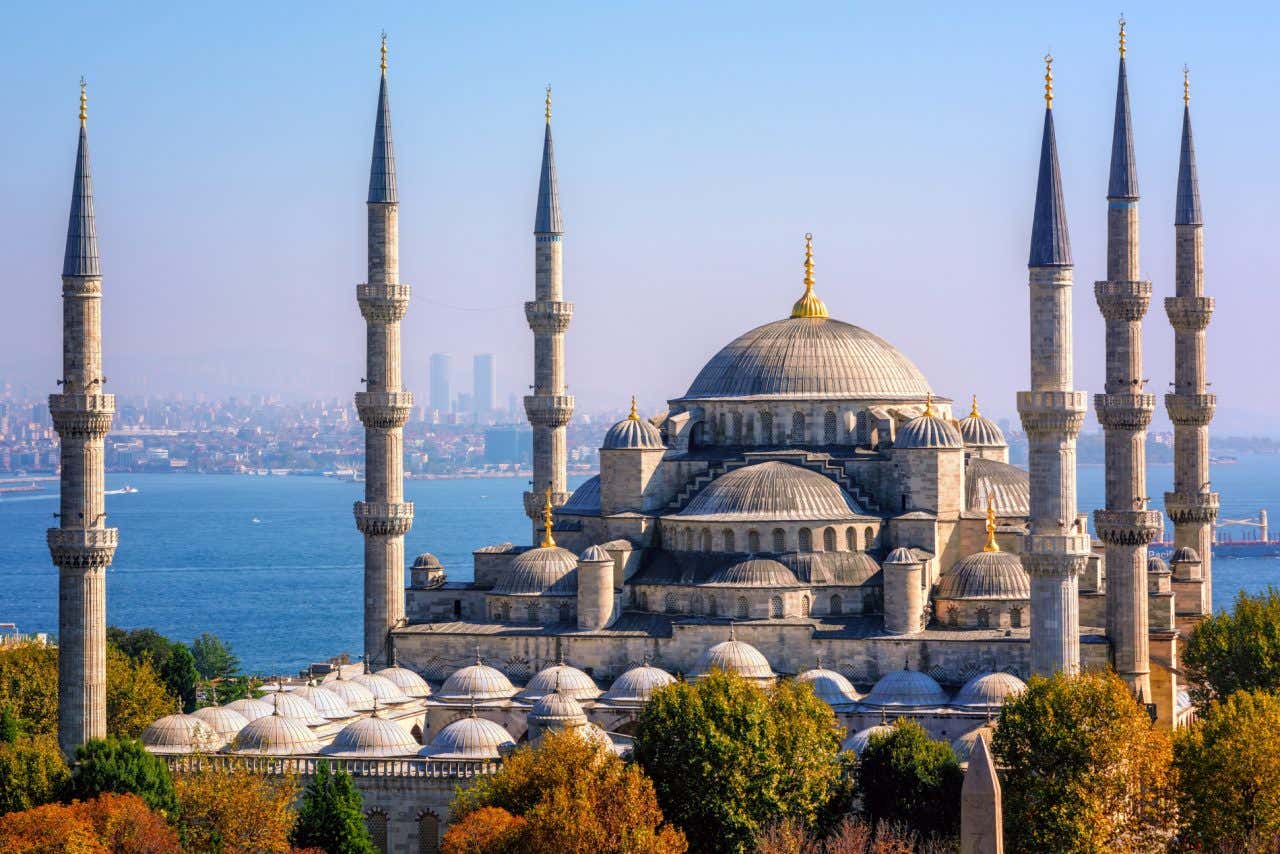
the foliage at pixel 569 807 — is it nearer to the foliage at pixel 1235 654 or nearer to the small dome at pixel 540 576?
the small dome at pixel 540 576

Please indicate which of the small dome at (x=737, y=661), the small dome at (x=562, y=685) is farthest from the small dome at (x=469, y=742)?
the small dome at (x=737, y=661)

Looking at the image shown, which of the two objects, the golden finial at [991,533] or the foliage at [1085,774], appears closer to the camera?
the foliage at [1085,774]

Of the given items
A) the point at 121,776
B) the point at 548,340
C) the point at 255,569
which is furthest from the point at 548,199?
the point at 255,569

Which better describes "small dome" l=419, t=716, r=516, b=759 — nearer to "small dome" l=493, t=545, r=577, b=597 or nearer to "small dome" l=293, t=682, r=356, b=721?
"small dome" l=293, t=682, r=356, b=721

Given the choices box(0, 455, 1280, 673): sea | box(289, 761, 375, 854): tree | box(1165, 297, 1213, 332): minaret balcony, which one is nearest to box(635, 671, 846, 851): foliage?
box(289, 761, 375, 854): tree

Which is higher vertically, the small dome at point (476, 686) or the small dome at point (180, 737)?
the small dome at point (476, 686)

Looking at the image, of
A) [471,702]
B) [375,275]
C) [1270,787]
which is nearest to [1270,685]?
[1270,787]

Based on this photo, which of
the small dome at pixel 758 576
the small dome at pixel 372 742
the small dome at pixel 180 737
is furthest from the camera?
the small dome at pixel 758 576

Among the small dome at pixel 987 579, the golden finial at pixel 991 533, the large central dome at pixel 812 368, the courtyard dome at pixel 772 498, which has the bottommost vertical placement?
the small dome at pixel 987 579
